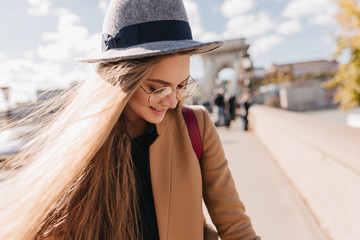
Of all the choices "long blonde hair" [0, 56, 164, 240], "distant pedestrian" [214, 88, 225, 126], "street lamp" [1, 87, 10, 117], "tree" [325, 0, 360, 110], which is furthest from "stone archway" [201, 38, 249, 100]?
"long blonde hair" [0, 56, 164, 240]

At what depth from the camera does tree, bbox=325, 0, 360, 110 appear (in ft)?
27.7

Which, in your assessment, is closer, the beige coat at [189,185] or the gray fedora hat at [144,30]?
the gray fedora hat at [144,30]

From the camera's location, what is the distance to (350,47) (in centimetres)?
893

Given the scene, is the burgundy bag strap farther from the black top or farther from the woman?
the black top

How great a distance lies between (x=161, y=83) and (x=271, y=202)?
117 inches

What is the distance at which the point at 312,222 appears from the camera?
287 centimetres

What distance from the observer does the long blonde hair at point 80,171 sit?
976 millimetres

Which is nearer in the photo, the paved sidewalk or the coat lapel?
the coat lapel

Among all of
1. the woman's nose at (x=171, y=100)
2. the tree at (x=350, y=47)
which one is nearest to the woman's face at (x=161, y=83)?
the woman's nose at (x=171, y=100)

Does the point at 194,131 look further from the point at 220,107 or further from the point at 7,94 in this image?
the point at 220,107

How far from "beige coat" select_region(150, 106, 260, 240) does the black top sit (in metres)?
0.06

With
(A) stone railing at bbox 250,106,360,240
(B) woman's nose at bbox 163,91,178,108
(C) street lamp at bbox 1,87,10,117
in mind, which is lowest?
(A) stone railing at bbox 250,106,360,240

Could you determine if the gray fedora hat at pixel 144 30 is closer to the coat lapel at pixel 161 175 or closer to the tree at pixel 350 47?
the coat lapel at pixel 161 175

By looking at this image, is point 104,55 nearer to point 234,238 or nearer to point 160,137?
point 160,137
